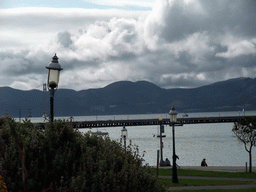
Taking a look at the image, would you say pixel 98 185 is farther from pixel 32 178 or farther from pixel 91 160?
pixel 32 178

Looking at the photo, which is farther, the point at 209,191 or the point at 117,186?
the point at 209,191

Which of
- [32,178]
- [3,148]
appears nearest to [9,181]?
[32,178]

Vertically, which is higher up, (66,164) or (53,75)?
(53,75)

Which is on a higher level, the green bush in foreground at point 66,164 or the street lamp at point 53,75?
the street lamp at point 53,75

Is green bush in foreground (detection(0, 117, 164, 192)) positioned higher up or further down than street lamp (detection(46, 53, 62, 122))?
further down

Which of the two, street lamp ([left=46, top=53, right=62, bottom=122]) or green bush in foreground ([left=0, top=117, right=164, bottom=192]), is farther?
street lamp ([left=46, top=53, right=62, bottom=122])

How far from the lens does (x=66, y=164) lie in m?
8.26

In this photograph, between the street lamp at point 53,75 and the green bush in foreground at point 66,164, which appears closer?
the green bush in foreground at point 66,164

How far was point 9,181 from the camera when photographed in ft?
25.5

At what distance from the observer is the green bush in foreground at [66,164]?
7.92 metres

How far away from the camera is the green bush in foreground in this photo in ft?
26.0

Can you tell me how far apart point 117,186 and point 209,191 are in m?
13.1

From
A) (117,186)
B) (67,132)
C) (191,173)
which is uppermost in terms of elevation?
(67,132)

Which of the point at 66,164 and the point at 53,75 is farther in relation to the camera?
the point at 53,75
